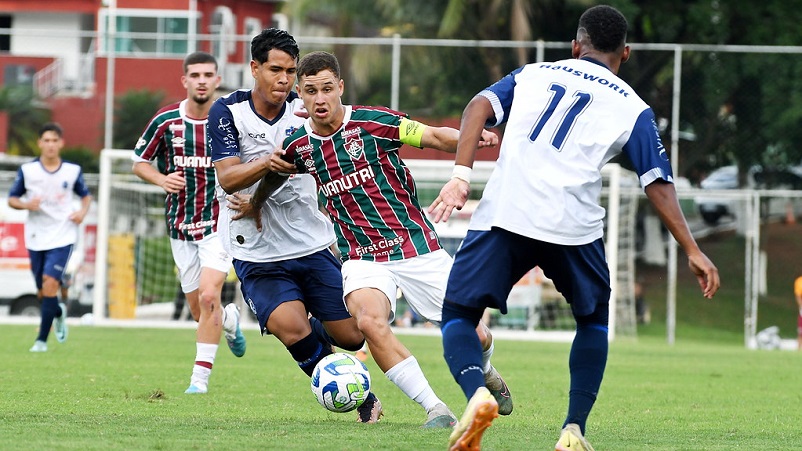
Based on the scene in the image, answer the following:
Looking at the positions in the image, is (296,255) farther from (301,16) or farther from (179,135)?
(301,16)

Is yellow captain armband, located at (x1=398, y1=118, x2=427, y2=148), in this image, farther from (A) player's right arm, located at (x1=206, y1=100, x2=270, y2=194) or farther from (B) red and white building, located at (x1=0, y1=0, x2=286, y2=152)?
(B) red and white building, located at (x1=0, y1=0, x2=286, y2=152)

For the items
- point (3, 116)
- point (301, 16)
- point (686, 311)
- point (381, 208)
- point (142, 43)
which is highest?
point (301, 16)

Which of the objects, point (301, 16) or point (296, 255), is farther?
point (301, 16)

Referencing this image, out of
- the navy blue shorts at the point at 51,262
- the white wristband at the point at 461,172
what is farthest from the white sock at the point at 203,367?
the navy blue shorts at the point at 51,262

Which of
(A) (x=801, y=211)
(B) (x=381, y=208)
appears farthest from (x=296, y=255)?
(A) (x=801, y=211)

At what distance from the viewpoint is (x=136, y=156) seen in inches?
405

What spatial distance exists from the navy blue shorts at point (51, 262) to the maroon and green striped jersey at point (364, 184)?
728 cm

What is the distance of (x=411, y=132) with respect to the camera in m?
7.05

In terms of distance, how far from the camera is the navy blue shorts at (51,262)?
13.8 m

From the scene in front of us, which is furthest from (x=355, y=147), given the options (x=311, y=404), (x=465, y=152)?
(x=311, y=404)

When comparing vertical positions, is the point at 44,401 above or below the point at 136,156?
below

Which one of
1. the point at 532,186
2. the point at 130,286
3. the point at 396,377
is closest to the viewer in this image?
the point at 532,186

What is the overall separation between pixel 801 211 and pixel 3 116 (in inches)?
602

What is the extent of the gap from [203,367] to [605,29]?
4.49m
